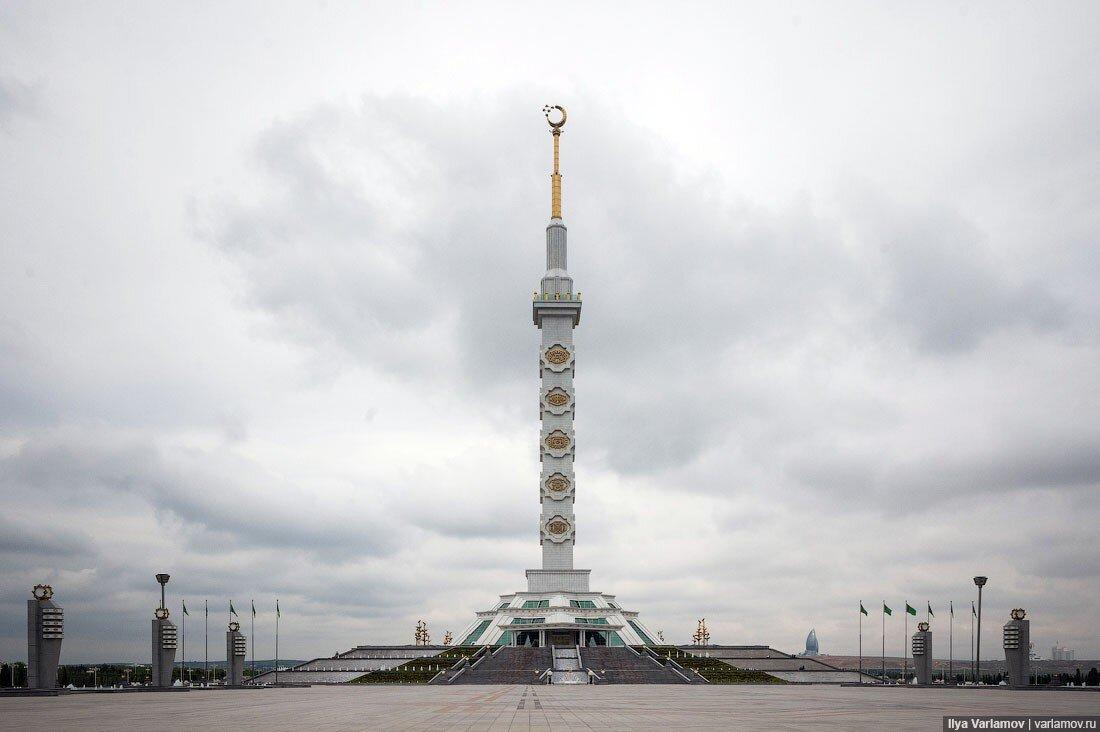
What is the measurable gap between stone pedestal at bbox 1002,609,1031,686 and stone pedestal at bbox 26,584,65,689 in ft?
180

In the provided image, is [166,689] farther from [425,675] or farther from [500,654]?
[500,654]

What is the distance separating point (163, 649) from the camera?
59688mm

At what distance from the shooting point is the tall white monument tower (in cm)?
9894

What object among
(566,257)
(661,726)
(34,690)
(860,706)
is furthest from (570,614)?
(661,726)

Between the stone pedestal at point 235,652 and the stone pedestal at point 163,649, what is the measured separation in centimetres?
1191

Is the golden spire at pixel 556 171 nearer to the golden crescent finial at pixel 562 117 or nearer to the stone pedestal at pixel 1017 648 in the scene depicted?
the golden crescent finial at pixel 562 117

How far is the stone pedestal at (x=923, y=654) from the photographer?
6719 cm

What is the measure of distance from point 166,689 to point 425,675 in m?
20.7

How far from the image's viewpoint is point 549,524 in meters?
112

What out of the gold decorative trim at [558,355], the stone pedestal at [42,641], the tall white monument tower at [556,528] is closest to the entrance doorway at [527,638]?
the tall white monument tower at [556,528]

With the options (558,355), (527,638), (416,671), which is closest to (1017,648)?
(416,671)

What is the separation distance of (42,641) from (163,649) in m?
9.78

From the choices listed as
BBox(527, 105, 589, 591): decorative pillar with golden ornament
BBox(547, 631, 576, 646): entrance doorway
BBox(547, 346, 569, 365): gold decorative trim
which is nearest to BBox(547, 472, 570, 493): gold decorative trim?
BBox(527, 105, 589, 591): decorative pillar with golden ornament

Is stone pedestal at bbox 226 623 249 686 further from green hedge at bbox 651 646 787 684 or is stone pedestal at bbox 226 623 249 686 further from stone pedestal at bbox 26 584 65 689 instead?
green hedge at bbox 651 646 787 684
